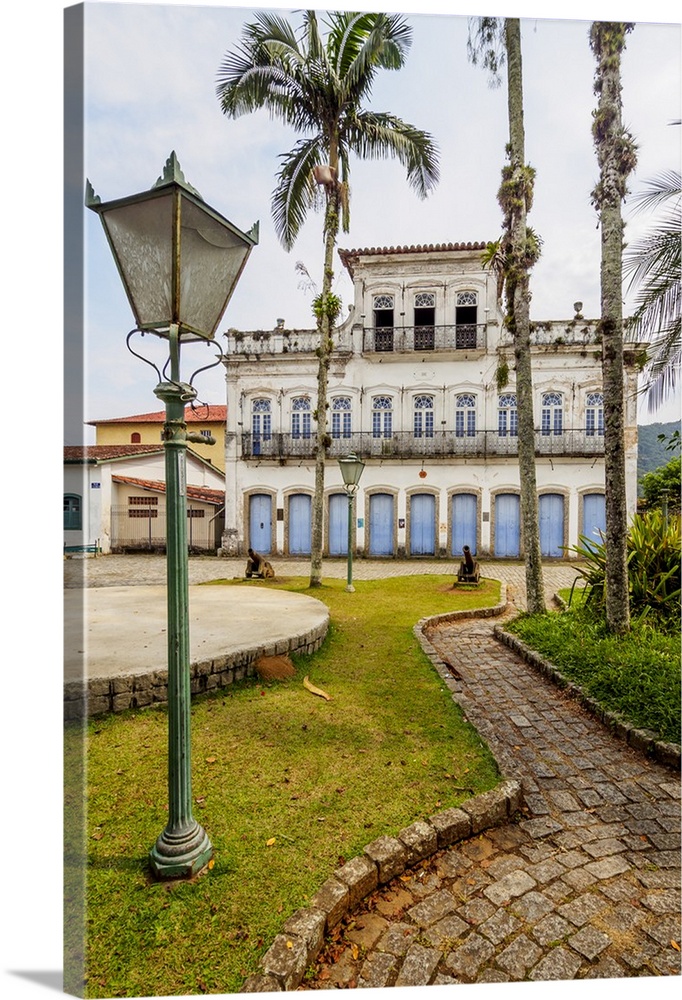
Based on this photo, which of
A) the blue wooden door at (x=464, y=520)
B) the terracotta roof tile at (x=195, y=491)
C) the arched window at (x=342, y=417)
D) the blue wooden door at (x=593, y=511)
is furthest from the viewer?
the arched window at (x=342, y=417)

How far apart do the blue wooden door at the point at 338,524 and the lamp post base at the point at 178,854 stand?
825 centimetres

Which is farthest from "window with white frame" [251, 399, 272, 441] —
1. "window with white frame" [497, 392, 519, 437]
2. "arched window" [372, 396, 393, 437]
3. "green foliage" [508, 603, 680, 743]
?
"green foliage" [508, 603, 680, 743]

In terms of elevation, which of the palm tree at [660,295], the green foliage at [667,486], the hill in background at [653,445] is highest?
the palm tree at [660,295]

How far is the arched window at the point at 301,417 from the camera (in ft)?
31.8

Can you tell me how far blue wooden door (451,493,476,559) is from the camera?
1030cm

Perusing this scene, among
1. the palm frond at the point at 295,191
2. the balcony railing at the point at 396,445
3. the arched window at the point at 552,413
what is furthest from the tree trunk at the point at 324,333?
the arched window at the point at 552,413

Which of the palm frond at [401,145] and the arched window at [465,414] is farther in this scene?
the arched window at [465,414]

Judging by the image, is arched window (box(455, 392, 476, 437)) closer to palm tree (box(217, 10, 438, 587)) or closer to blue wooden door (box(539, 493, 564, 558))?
blue wooden door (box(539, 493, 564, 558))

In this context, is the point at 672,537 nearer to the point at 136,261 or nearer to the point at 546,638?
the point at 546,638

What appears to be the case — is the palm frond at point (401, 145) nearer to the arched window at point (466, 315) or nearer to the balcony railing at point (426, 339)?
the balcony railing at point (426, 339)

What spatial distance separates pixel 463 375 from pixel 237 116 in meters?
8.79

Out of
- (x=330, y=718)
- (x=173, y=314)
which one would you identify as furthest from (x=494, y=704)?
(x=173, y=314)

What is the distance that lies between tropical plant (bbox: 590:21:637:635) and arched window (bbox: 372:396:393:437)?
8004mm

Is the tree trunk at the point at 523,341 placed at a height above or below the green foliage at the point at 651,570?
above
